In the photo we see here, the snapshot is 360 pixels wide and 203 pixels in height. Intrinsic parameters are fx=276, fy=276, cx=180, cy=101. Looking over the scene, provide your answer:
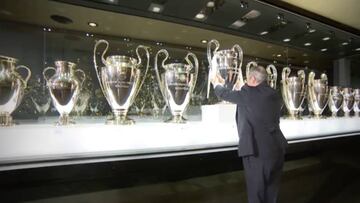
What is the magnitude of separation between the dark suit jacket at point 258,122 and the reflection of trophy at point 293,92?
21.8 inches

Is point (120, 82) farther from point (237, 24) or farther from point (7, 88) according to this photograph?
point (237, 24)

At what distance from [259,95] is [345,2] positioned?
160 cm

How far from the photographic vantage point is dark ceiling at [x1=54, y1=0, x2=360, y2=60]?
1.52 metres

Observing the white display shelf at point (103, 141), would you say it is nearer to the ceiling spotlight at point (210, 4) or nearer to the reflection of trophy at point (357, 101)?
the ceiling spotlight at point (210, 4)

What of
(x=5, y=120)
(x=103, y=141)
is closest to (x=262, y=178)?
(x=103, y=141)

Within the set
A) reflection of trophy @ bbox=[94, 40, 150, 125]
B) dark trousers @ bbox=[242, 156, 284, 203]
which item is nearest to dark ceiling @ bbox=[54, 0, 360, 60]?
reflection of trophy @ bbox=[94, 40, 150, 125]

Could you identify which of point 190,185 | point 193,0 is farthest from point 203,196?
point 193,0

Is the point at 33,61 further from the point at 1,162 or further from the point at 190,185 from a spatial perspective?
the point at 190,185

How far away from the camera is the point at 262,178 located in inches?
39.0

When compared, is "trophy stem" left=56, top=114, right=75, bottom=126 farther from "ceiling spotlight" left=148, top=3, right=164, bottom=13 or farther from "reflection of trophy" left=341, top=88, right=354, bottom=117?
"reflection of trophy" left=341, top=88, right=354, bottom=117

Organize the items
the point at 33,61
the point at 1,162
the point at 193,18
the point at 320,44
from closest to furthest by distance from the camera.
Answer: the point at 1,162 → the point at 33,61 → the point at 193,18 → the point at 320,44

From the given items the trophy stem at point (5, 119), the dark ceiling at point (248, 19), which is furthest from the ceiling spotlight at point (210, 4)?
the trophy stem at point (5, 119)

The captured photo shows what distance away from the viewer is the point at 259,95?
0.98m

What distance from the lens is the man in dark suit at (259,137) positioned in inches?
38.2
